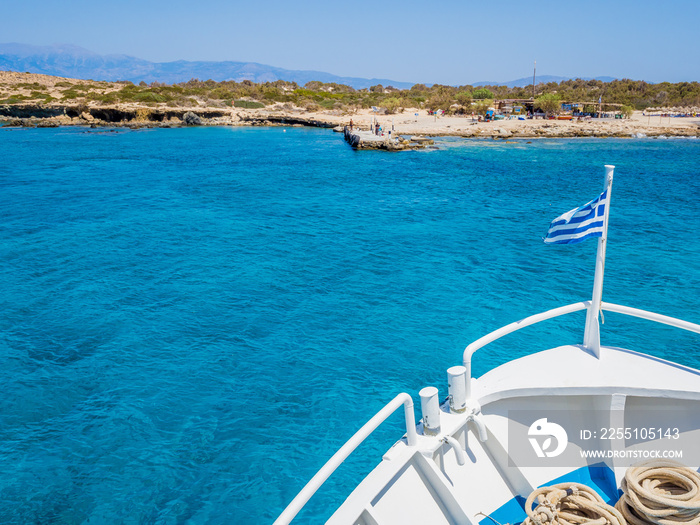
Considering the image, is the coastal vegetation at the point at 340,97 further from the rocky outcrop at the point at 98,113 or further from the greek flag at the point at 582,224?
the greek flag at the point at 582,224

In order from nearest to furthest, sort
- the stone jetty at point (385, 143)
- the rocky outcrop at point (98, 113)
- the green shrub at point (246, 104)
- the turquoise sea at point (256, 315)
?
the turquoise sea at point (256, 315) → the stone jetty at point (385, 143) → the rocky outcrop at point (98, 113) → the green shrub at point (246, 104)

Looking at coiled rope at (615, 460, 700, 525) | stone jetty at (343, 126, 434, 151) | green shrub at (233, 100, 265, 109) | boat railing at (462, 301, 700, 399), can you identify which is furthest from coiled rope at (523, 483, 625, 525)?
green shrub at (233, 100, 265, 109)

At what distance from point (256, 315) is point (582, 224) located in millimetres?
10395

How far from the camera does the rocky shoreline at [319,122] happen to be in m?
62.8

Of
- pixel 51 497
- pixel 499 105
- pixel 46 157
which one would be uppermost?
pixel 499 105

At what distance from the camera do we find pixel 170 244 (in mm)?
21328

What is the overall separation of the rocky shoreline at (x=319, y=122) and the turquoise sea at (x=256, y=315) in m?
32.4

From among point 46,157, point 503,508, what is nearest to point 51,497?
point 503,508

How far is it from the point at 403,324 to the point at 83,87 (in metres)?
109

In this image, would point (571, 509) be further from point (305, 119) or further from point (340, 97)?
point (340, 97)

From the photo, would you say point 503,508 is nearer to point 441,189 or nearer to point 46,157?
point 441,189

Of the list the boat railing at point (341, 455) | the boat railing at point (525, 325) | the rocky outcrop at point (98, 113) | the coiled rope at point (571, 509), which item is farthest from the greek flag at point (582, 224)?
the rocky outcrop at point (98, 113)

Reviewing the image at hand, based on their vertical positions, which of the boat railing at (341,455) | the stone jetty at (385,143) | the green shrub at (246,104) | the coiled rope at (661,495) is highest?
the green shrub at (246,104)

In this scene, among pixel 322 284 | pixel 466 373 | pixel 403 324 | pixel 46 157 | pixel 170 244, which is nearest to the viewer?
pixel 466 373
